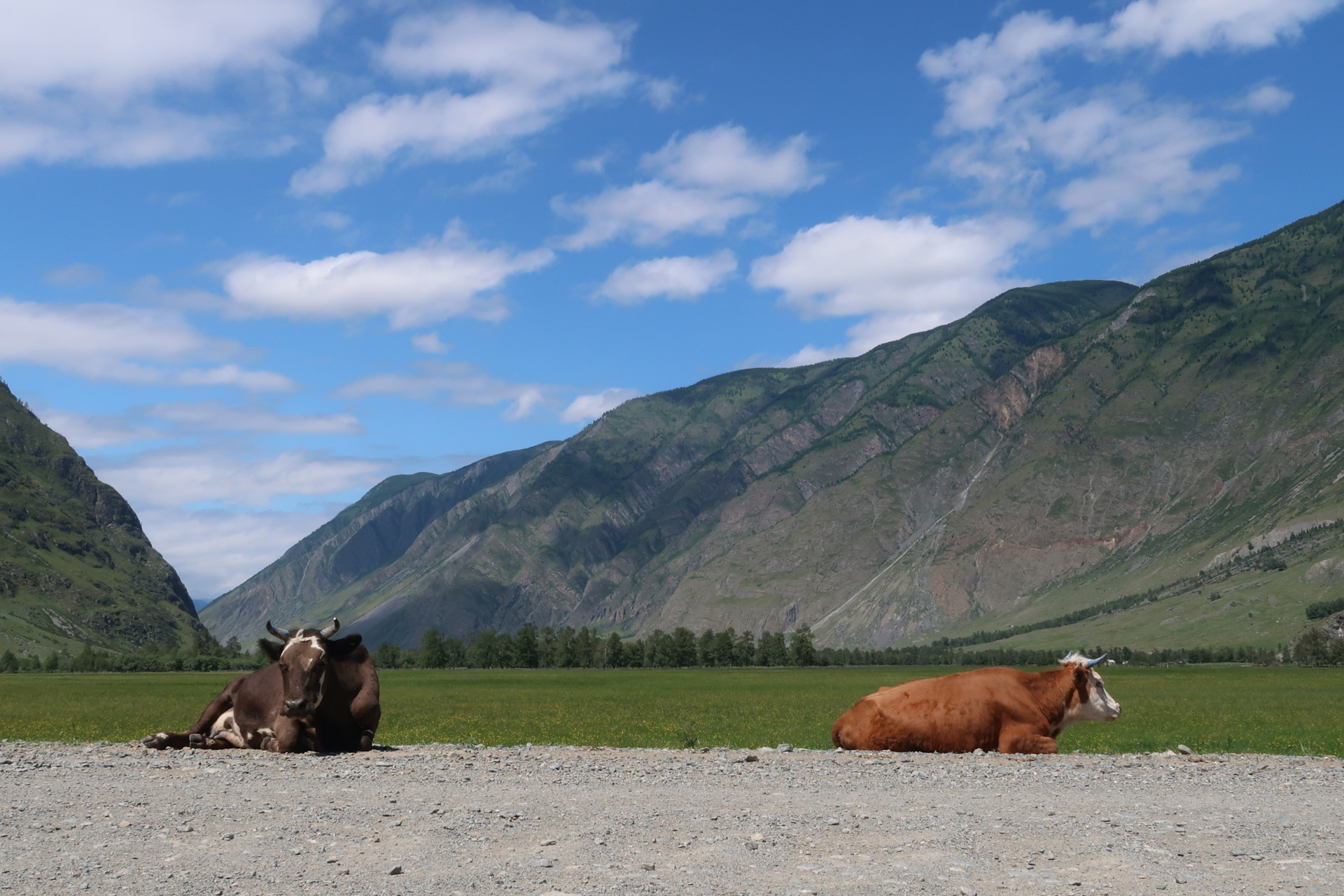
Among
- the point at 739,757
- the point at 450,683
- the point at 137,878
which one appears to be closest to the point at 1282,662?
the point at 450,683

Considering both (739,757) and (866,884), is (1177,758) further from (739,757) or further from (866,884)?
(866,884)

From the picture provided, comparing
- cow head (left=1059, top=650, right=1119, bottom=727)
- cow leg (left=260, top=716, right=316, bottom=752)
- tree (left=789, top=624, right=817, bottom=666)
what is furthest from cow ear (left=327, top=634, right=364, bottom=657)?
tree (left=789, top=624, right=817, bottom=666)

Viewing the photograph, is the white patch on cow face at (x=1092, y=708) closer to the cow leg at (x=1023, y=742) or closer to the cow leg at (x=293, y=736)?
the cow leg at (x=1023, y=742)

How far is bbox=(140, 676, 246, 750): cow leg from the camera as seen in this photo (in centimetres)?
2448

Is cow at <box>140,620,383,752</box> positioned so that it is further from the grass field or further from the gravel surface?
the grass field

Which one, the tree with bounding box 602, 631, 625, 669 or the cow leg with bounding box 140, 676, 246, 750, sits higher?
the cow leg with bounding box 140, 676, 246, 750

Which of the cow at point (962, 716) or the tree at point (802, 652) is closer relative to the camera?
the cow at point (962, 716)

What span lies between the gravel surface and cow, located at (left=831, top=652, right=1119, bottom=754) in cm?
170

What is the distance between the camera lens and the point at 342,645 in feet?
80.5

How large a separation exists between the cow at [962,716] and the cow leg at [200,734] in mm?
14514

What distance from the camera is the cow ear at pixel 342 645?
2412 cm

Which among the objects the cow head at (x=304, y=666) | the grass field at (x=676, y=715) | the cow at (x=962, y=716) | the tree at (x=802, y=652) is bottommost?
the tree at (x=802, y=652)

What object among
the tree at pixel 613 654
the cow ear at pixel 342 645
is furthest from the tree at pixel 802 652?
the cow ear at pixel 342 645

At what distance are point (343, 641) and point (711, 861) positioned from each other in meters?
14.9
